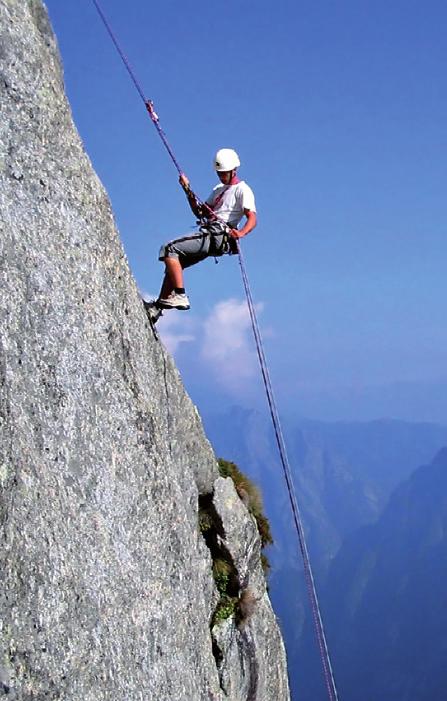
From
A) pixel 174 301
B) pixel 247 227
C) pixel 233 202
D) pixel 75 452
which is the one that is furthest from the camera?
pixel 233 202

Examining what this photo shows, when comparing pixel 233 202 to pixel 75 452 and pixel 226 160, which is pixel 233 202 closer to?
pixel 226 160

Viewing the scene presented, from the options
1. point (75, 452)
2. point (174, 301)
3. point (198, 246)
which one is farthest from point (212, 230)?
point (75, 452)

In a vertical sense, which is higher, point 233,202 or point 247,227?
point 233,202

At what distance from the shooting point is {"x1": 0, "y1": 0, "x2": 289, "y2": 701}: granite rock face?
1126cm

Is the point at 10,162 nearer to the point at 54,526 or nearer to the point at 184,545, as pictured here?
the point at 54,526

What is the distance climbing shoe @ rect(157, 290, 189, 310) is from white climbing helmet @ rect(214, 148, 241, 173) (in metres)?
3.08

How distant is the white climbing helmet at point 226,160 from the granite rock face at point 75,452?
10.4 ft

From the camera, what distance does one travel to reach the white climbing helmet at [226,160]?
694 inches

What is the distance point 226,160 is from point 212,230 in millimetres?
1614

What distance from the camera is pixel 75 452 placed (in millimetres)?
12812

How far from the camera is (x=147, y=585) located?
1377 centimetres

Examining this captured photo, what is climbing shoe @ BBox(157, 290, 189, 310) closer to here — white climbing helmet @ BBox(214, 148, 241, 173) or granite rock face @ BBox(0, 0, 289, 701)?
granite rock face @ BBox(0, 0, 289, 701)

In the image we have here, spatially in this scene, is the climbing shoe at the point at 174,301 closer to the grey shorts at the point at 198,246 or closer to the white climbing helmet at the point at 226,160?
the grey shorts at the point at 198,246

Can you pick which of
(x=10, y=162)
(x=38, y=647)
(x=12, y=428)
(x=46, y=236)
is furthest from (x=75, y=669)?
(x=10, y=162)
